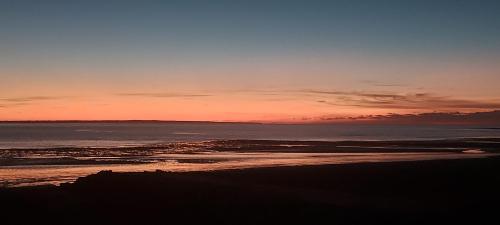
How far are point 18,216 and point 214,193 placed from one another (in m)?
6.14

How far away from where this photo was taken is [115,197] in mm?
17203

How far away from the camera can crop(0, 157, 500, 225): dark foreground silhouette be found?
13.9 m

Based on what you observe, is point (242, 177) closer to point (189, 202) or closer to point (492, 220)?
point (189, 202)

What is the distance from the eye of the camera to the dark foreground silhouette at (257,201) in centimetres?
1385

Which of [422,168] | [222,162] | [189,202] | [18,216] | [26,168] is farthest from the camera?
[222,162]

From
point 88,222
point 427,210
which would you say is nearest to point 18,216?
point 88,222

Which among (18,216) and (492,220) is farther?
(18,216)

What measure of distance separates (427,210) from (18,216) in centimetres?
1144

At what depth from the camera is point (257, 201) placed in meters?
16.3

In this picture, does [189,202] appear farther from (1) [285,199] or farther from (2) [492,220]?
(2) [492,220]

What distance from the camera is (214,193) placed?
1784 centimetres

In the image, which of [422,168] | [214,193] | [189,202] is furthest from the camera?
[422,168]

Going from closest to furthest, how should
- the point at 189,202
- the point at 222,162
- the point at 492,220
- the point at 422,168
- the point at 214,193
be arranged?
1. the point at 492,220
2. the point at 189,202
3. the point at 214,193
4. the point at 422,168
5. the point at 222,162

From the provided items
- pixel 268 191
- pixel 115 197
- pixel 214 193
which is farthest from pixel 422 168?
pixel 115 197
